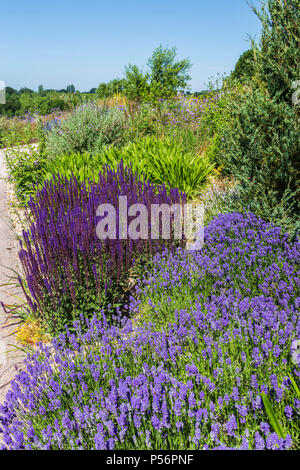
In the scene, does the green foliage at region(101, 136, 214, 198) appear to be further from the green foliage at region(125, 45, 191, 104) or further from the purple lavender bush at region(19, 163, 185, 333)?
the green foliage at region(125, 45, 191, 104)

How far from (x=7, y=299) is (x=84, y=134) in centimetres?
492

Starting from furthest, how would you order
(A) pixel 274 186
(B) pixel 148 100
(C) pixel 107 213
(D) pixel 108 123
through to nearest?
(B) pixel 148 100
(D) pixel 108 123
(A) pixel 274 186
(C) pixel 107 213

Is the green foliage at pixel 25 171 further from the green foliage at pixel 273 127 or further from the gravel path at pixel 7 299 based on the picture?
the green foliage at pixel 273 127

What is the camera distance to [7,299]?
4.20 m

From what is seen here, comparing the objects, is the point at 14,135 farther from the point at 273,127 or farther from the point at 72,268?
the point at 273,127

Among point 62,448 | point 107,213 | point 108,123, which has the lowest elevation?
point 62,448

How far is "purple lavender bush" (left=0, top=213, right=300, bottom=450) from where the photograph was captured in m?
1.73

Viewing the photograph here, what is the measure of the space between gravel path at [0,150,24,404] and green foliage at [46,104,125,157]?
6.02 ft

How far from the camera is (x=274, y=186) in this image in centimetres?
423
